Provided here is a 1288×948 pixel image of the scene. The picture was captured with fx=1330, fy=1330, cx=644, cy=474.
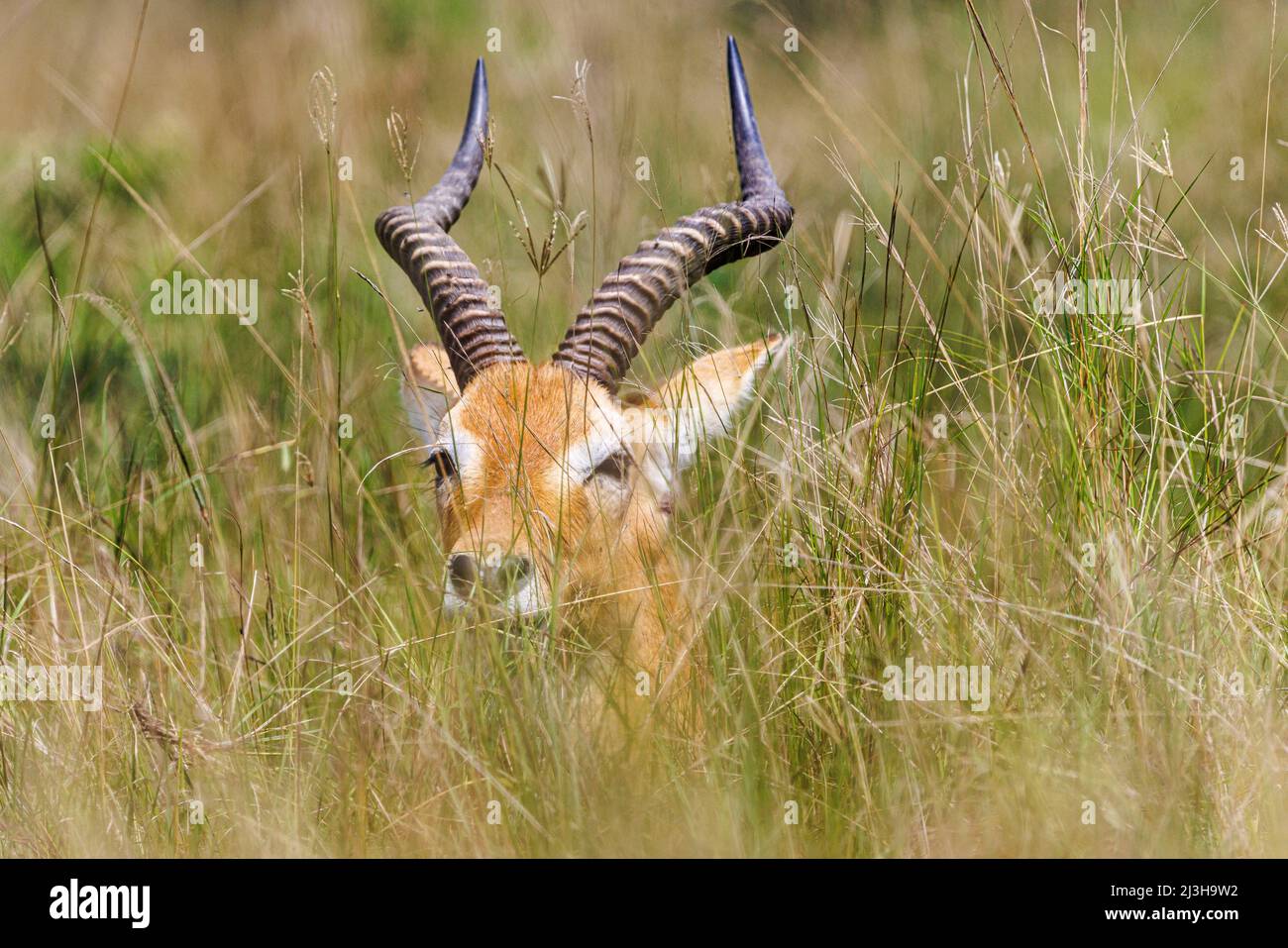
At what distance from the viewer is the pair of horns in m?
4.70

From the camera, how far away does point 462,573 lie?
3809 mm

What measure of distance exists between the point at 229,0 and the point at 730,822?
9.35 metres

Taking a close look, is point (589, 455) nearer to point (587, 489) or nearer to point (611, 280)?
point (587, 489)

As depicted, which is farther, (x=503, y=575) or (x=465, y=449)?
(x=465, y=449)

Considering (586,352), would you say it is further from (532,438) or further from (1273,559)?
(1273,559)

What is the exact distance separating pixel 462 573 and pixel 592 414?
3.01ft

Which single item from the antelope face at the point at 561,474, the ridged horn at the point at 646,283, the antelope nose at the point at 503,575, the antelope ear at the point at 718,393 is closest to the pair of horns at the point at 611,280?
the ridged horn at the point at 646,283

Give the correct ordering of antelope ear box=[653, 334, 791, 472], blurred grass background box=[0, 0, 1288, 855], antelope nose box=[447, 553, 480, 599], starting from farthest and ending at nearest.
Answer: antelope ear box=[653, 334, 791, 472]
antelope nose box=[447, 553, 480, 599]
blurred grass background box=[0, 0, 1288, 855]

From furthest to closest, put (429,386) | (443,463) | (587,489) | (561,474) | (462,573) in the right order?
(429,386) → (443,463) → (587,489) → (561,474) → (462,573)

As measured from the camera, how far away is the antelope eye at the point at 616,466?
450 cm

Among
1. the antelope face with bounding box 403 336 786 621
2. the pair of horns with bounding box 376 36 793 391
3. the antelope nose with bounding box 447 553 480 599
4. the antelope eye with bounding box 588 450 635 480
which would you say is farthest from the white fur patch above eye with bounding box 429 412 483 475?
the antelope nose with bounding box 447 553 480 599

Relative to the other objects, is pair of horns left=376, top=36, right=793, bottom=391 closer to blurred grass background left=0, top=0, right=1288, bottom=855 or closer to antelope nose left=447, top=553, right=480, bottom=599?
blurred grass background left=0, top=0, right=1288, bottom=855

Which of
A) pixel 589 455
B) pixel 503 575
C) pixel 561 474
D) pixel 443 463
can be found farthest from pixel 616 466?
pixel 503 575

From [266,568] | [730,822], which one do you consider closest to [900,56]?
[266,568]
